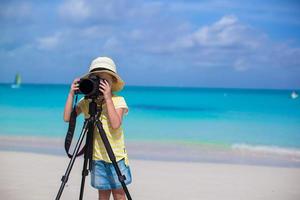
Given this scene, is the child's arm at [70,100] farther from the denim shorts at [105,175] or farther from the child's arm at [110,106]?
the denim shorts at [105,175]

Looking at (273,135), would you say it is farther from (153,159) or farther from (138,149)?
(153,159)

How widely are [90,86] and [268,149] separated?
19.9 ft

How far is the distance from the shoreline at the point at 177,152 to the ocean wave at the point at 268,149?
0.45 ft

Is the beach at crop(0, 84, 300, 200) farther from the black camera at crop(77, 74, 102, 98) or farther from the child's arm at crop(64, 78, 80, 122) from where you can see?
the black camera at crop(77, 74, 102, 98)

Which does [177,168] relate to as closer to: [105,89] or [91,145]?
[91,145]

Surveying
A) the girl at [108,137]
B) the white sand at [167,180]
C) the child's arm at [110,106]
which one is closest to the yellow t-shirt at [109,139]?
the girl at [108,137]

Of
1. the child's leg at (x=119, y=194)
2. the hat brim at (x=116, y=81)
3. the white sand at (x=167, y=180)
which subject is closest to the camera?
the hat brim at (x=116, y=81)

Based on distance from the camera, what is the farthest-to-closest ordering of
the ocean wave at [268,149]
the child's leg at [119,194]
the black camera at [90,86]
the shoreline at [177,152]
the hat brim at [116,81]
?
the ocean wave at [268,149] → the shoreline at [177,152] → the child's leg at [119,194] → the hat brim at [116,81] → the black camera at [90,86]

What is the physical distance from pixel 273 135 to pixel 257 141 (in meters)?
1.25

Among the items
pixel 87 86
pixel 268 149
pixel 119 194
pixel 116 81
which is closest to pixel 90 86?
pixel 87 86

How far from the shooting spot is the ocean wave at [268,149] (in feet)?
24.9

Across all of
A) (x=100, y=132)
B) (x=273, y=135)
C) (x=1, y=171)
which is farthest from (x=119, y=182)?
(x=273, y=135)

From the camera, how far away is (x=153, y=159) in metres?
6.33

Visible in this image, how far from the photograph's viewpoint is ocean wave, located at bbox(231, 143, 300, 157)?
7589 mm
